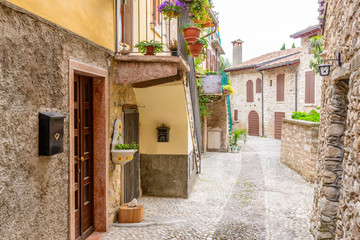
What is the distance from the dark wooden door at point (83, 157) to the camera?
443 centimetres

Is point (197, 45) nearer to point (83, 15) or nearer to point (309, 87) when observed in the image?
point (83, 15)

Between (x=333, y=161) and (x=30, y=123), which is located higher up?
(x=30, y=123)

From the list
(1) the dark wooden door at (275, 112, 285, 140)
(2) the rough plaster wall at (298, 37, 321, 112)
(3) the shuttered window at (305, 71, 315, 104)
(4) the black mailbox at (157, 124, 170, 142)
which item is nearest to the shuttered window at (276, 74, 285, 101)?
(1) the dark wooden door at (275, 112, 285, 140)

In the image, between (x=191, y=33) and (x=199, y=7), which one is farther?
(x=199, y=7)

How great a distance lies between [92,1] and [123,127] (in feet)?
8.23

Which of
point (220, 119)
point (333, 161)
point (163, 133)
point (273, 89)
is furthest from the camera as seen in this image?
point (273, 89)

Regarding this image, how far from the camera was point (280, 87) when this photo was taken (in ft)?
75.4

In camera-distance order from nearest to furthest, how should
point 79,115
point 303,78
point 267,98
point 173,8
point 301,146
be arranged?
1. point 79,115
2. point 173,8
3. point 301,146
4. point 303,78
5. point 267,98

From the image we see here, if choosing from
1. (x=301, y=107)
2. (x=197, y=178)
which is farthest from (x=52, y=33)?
(x=301, y=107)

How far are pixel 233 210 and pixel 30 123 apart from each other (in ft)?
16.3

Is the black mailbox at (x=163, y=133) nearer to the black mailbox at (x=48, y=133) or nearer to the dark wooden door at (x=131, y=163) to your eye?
the dark wooden door at (x=131, y=163)

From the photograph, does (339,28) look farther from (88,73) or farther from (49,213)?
(49,213)

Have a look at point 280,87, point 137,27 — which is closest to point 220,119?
point 280,87

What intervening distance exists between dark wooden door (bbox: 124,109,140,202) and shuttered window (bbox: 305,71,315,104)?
15.6 m
